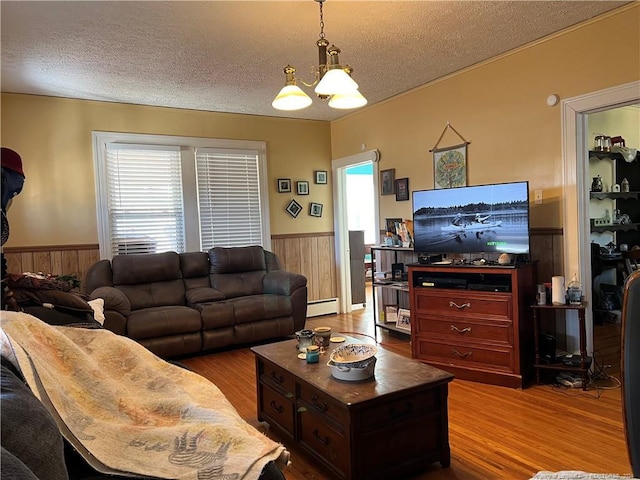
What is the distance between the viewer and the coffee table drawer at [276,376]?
8.41 feet

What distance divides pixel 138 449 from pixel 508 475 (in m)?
1.71

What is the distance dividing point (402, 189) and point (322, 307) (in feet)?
6.68

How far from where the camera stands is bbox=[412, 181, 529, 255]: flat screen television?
11.6ft

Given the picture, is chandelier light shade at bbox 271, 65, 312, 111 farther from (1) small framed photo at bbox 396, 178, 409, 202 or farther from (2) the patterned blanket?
(1) small framed photo at bbox 396, 178, 409, 202

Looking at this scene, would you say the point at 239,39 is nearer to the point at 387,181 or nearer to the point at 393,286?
the point at 387,181

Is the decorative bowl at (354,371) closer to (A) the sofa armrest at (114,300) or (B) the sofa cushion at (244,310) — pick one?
(B) the sofa cushion at (244,310)

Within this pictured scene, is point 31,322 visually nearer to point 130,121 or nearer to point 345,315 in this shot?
point 130,121

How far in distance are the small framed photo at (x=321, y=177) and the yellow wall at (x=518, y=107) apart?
1.29 meters

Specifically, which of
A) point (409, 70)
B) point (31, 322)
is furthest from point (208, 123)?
point (31, 322)

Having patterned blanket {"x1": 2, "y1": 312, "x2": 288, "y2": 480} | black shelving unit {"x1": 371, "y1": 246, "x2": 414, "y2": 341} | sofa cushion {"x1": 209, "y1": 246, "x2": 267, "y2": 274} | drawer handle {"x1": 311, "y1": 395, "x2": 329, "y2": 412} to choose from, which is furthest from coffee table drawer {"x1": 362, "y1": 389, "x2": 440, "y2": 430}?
sofa cushion {"x1": 209, "y1": 246, "x2": 267, "y2": 274}

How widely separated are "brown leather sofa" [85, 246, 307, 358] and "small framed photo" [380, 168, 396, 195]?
1396mm

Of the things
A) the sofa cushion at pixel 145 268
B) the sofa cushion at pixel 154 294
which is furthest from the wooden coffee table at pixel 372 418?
the sofa cushion at pixel 145 268

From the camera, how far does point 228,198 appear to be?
18.7 feet

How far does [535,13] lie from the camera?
312cm
